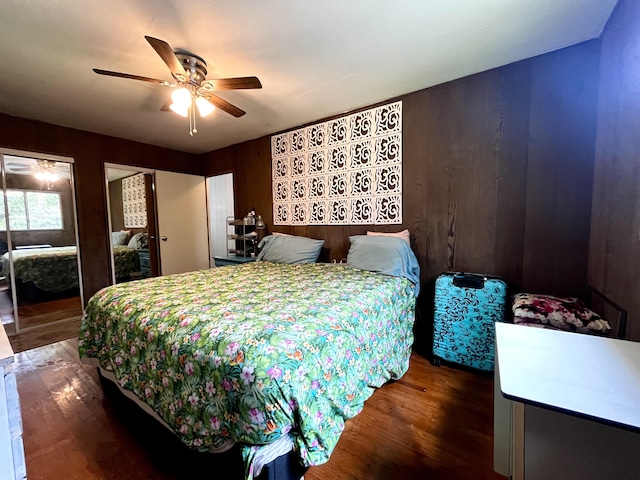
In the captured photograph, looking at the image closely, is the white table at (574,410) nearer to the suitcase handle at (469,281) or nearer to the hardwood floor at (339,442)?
the hardwood floor at (339,442)

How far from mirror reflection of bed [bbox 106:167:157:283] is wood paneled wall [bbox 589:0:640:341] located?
537cm

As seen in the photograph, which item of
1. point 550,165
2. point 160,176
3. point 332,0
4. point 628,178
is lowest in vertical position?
point 628,178

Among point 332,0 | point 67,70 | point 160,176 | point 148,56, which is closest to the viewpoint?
point 332,0

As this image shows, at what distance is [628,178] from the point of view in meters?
1.34

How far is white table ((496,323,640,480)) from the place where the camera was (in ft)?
2.03

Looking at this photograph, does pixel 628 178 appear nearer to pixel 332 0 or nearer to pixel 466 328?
pixel 466 328

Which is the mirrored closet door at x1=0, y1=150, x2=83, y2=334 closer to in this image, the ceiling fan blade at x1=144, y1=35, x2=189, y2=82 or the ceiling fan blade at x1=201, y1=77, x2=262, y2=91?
the ceiling fan blade at x1=144, y1=35, x2=189, y2=82

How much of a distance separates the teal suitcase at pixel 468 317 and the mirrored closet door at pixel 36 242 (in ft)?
14.4

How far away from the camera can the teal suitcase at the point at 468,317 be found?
6.44ft

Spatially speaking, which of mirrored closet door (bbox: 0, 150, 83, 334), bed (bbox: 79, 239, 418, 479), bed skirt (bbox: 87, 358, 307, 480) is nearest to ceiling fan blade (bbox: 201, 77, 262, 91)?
bed (bbox: 79, 239, 418, 479)

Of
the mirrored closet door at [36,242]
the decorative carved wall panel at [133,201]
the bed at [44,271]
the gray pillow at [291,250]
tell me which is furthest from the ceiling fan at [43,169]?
the gray pillow at [291,250]

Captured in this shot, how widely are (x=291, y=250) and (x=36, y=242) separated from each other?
3308 mm

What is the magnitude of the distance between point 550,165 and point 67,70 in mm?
3845

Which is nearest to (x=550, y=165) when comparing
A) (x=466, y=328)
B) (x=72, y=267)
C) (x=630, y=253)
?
(x=630, y=253)
